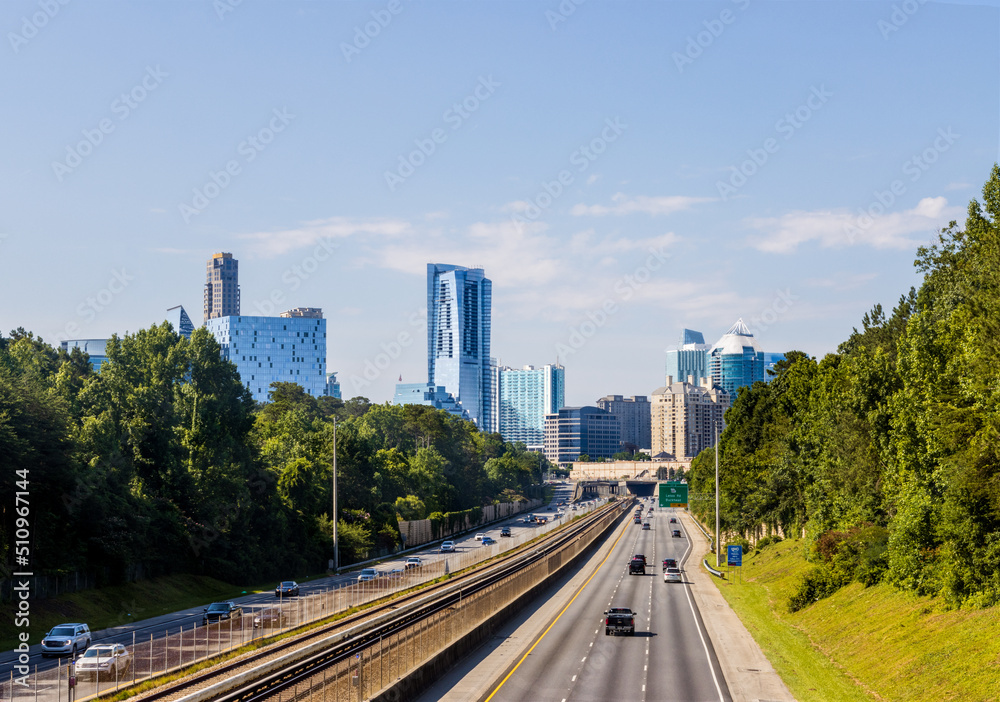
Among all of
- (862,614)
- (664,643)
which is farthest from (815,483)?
(664,643)

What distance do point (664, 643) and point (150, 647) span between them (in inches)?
1008

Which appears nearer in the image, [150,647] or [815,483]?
[150,647]

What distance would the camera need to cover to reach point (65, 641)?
43500 mm

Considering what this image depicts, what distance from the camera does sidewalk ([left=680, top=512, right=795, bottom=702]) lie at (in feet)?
118

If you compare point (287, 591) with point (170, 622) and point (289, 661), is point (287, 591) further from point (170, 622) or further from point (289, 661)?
point (289, 661)

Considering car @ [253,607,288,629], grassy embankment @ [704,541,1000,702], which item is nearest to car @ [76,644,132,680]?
car @ [253,607,288,629]

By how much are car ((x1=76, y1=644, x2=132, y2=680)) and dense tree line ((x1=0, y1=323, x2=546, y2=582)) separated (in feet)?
70.5

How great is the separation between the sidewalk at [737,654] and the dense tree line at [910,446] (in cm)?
655

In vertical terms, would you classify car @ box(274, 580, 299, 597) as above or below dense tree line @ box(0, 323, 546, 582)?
below

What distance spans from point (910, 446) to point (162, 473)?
58918mm

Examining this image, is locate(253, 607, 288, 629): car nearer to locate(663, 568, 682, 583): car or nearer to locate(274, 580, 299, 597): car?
locate(274, 580, 299, 597): car

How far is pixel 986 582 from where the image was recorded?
3947 cm

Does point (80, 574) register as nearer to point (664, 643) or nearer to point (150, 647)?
point (150, 647)

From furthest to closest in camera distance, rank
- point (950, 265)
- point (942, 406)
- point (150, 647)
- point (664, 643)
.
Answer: point (950, 265), point (664, 643), point (942, 406), point (150, 647)
